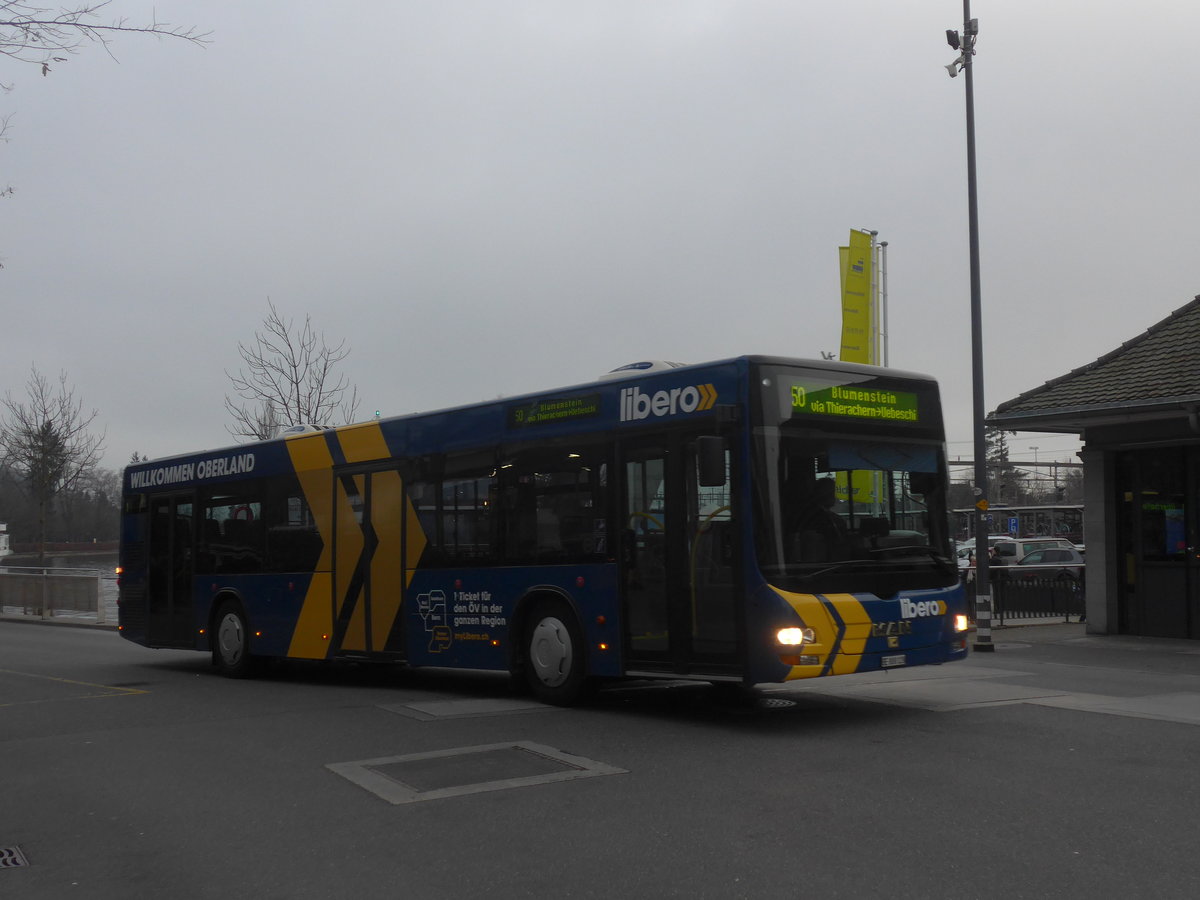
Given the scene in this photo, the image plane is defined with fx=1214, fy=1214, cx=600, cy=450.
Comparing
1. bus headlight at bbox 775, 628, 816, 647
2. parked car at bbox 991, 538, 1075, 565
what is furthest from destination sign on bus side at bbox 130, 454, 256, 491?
parked car at bbox 991, 538, 1075, 565

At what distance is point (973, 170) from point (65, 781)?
15562 mm

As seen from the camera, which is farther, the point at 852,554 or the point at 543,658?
the point at 543,658

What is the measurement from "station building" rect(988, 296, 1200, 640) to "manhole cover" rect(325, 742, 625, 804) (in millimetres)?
11366

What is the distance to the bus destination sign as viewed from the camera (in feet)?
35.6

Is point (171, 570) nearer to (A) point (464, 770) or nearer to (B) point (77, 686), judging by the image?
(B) point (77, 686)

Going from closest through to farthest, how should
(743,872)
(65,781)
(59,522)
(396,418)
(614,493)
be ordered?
(743,872) < (65,781) < (614,493) < (396,418) < (59,522)

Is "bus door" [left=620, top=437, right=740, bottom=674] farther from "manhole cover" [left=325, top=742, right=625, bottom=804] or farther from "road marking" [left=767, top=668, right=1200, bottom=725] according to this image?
"road marking" [left=767, top=668, right=1200, bottom=725]

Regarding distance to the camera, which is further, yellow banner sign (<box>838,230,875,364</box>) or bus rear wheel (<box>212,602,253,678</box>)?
yellow banner sign (<box>838,230,875,364</box>)

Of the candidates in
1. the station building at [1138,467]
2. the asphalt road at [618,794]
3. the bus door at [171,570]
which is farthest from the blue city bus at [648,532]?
the station building at [1138,467]

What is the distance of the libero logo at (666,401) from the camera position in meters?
9.83

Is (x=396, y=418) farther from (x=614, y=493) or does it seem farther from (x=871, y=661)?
(x=871, y=661)

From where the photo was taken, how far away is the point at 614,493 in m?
10.5

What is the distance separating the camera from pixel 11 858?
6.27m

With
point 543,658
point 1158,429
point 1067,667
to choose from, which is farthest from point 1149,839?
point 1158,429
